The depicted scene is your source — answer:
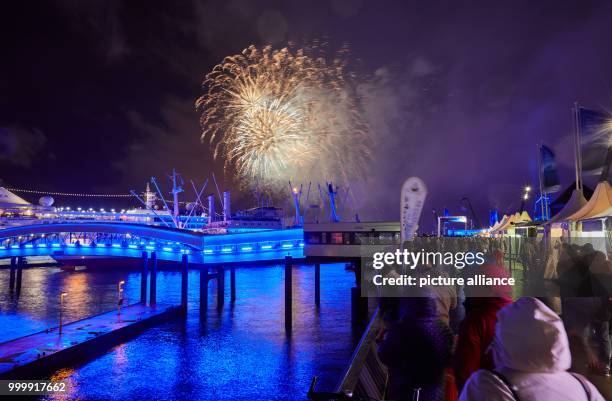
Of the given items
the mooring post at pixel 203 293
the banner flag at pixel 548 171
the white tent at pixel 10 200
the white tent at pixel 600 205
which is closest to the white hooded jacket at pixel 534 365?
the white tent at pixel 600 205

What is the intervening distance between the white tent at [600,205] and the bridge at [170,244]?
71.2ft

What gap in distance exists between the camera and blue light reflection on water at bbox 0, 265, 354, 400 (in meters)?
13.6

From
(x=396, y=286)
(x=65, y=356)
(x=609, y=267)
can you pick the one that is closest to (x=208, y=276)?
(x=65, y=356)

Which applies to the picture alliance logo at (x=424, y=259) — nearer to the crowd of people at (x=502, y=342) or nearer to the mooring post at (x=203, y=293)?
the crowd of people at (x=502, y=342)

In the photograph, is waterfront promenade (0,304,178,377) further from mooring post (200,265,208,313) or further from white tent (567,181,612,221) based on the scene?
white tent (567,181,612,221)

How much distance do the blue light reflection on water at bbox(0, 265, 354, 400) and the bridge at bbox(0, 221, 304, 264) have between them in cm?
453

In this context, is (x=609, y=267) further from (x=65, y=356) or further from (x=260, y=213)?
(x=260, y=213)

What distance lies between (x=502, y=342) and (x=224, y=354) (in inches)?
658

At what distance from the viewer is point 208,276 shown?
27.9 m

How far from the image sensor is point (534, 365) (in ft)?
7.38

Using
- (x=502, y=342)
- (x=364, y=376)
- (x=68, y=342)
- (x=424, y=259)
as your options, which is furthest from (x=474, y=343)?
(x=68, y=342)

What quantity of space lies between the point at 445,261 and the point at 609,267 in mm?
9664

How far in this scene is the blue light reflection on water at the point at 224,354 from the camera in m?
13.6

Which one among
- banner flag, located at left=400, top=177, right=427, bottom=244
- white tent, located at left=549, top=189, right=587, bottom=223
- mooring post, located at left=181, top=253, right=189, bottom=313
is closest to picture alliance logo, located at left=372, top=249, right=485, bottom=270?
banner flag, located at left=400, top=177, right=427, bottom=244
